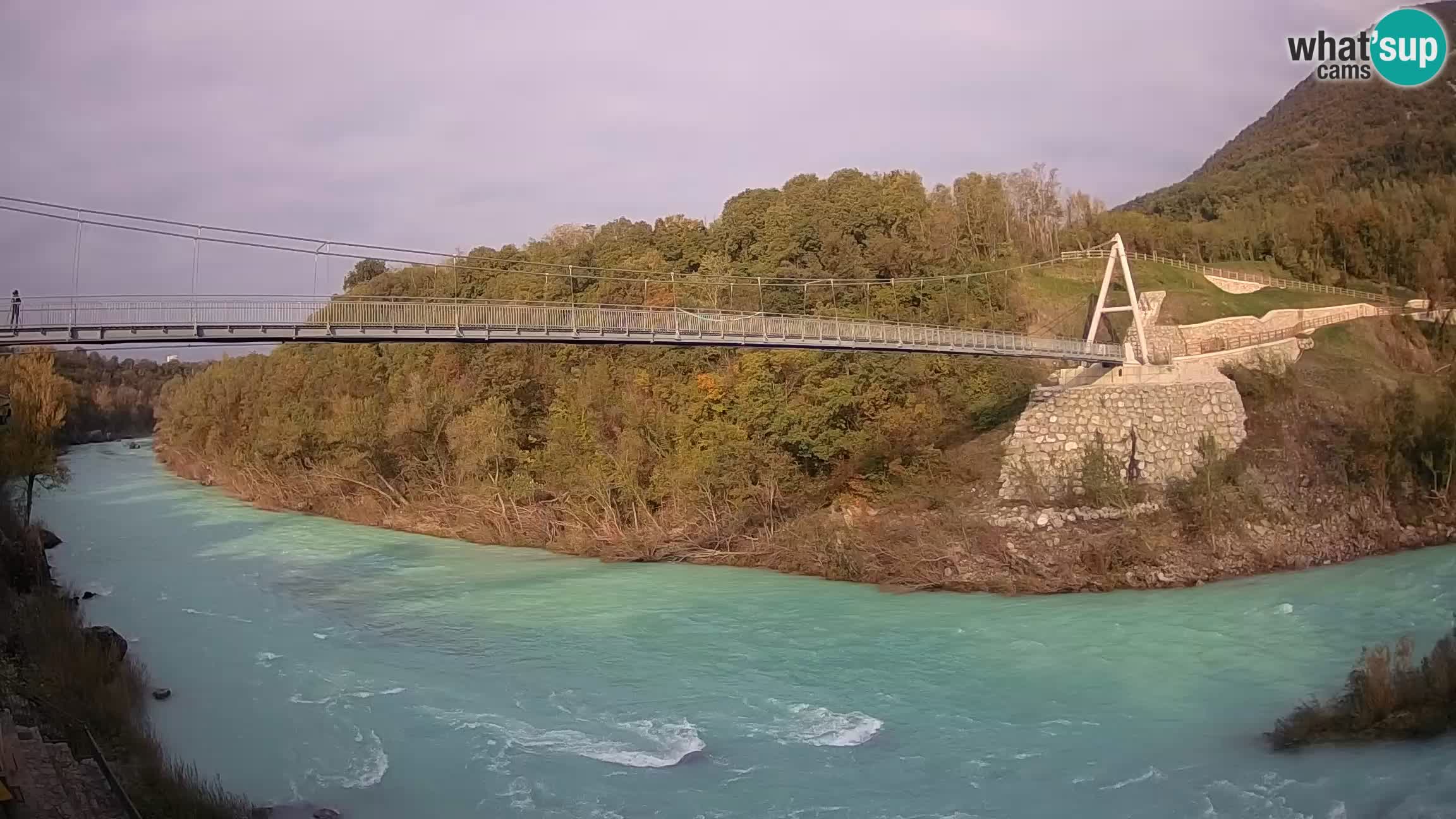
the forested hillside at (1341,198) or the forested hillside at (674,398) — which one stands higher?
the forested hillside at (1341,198)

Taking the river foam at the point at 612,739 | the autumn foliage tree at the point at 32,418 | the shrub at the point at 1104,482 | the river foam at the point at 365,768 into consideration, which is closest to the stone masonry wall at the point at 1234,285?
the shrub at the point at 1104,482

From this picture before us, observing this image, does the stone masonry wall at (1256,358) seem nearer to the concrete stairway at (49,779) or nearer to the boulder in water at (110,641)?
the boulder in water at (110,641)

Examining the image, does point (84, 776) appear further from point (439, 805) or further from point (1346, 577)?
point (1346, 577)

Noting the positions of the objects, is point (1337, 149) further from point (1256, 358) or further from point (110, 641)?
point (110, 641)

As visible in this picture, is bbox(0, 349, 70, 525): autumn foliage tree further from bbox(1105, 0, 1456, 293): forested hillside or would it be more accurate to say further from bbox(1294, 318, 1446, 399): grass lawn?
bbox(1105, 0, 1456, 293): forested hillside

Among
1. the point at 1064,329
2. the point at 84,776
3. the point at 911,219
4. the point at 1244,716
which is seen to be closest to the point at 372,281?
the point at 911,219

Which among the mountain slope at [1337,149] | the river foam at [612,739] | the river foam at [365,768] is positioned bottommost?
the river foam at [365,768]
